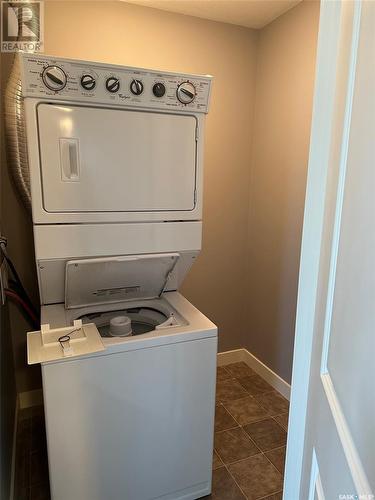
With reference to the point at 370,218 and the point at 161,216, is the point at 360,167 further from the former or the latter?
the point at 161,216

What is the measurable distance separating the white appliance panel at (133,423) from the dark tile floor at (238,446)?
254 mm

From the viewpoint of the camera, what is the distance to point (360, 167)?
23.1 inches

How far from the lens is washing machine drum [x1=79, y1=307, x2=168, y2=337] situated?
1.71 m

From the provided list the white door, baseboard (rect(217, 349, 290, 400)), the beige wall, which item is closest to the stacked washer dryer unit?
the white door

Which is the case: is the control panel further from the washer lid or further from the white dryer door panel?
the washer lid

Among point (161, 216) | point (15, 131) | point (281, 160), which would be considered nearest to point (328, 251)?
point (161, 216)

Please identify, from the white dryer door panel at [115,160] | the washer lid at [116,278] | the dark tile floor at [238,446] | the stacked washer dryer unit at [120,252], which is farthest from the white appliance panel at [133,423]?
the white dryer door panel at [115,160]

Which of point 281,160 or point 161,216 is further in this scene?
point 281,160

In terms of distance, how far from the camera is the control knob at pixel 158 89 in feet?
4.78

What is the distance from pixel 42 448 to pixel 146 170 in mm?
1711

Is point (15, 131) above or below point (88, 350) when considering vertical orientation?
above

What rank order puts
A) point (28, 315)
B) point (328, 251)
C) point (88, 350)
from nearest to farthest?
point (328, 251), point (88, 350), point (28, 315)

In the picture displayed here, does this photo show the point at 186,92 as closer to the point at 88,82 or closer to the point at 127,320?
the point at 88,82

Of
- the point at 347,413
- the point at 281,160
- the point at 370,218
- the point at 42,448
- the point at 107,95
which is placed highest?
the point at 107,95
